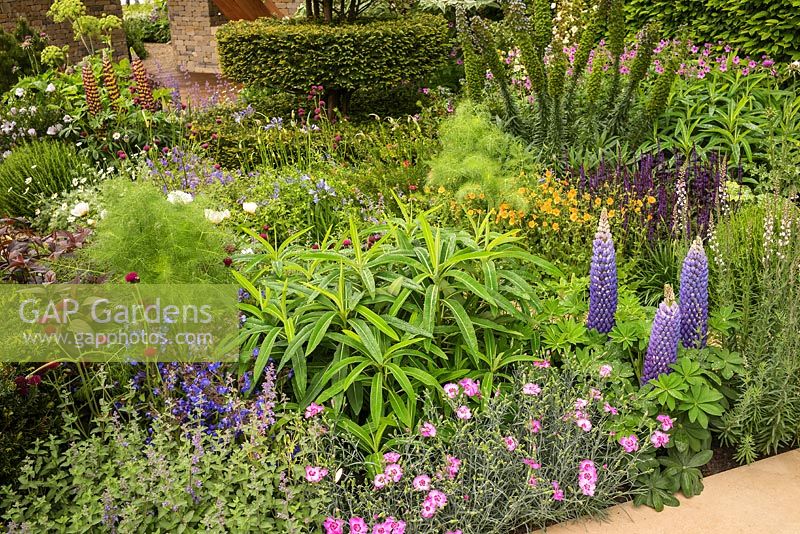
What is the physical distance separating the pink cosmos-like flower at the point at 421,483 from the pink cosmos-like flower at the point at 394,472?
55 mm

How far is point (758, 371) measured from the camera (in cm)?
289

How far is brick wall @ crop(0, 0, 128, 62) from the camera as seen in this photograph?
41.9 ft

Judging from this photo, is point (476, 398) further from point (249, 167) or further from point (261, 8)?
point (261, 8)

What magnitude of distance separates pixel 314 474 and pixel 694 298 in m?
1.67

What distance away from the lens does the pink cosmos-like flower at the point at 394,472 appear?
238 centimetres

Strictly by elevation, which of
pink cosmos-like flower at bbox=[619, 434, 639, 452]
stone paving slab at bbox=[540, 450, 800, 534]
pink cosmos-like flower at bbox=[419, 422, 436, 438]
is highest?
pink cosmos-like flower at bbox=[419, 422, 436, 438]

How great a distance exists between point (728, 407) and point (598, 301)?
2.23ft

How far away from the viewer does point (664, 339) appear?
2.75m

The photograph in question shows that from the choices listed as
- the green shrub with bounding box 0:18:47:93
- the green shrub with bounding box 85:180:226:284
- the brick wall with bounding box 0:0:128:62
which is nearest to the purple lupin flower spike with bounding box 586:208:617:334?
the green shrub with bounding box 85:180:226:284

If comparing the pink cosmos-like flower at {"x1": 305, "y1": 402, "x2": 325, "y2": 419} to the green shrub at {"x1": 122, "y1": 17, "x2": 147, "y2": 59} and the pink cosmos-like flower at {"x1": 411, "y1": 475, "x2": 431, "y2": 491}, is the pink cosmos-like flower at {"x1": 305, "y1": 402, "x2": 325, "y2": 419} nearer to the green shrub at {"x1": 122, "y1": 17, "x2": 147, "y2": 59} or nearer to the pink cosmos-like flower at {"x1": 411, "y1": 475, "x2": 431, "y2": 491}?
the pink cosmos-like flower at {"x1": 411, "y1": 475, "x2": 431, "y2": 491}

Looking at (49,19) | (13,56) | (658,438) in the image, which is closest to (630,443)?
(658,438)

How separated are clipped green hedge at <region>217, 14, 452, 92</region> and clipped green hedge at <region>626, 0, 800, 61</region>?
2.35 meters

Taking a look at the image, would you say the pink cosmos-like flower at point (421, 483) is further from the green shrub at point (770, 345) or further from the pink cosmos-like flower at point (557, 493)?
the green shrub at point (770, 345)

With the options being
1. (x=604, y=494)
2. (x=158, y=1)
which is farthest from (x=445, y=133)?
(x=158, y=1)
